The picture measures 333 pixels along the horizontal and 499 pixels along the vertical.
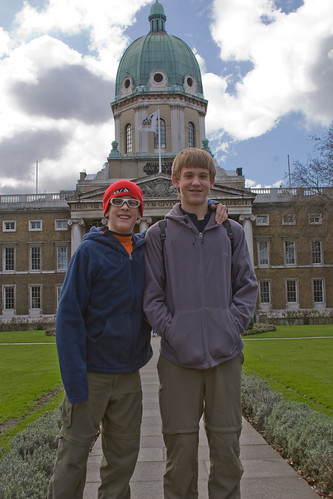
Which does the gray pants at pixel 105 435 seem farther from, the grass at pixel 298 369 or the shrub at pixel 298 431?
the grass at pixel 298 369

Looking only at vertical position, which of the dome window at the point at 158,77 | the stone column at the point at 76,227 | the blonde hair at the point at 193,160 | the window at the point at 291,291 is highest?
the dome window at the point at 158,77

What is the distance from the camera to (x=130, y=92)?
47625mm

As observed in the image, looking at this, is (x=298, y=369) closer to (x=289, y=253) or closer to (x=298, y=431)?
(x=298, y=431)

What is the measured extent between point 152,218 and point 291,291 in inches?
588

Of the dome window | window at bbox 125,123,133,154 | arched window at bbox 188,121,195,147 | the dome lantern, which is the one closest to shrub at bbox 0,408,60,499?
window at bbox 125,123,133,154

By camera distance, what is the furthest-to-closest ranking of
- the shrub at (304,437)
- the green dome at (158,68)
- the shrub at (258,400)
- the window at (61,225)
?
the green dome at (158,68), the window at (61,225), the shrub at (258,400), the shrub at (304,437)

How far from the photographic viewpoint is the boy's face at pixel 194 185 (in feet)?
12.4

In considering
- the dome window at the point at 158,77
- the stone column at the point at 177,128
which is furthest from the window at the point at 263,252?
the dome window at the point at 158,77

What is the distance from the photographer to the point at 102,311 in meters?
3.59

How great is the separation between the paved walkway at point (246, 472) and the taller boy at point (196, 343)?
114 cm

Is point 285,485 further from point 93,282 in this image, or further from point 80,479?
point 93,282

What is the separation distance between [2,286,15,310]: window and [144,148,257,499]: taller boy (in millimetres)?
43971

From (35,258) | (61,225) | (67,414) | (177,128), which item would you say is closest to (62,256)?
(35,258)

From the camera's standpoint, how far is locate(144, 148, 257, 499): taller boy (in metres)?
3.47
